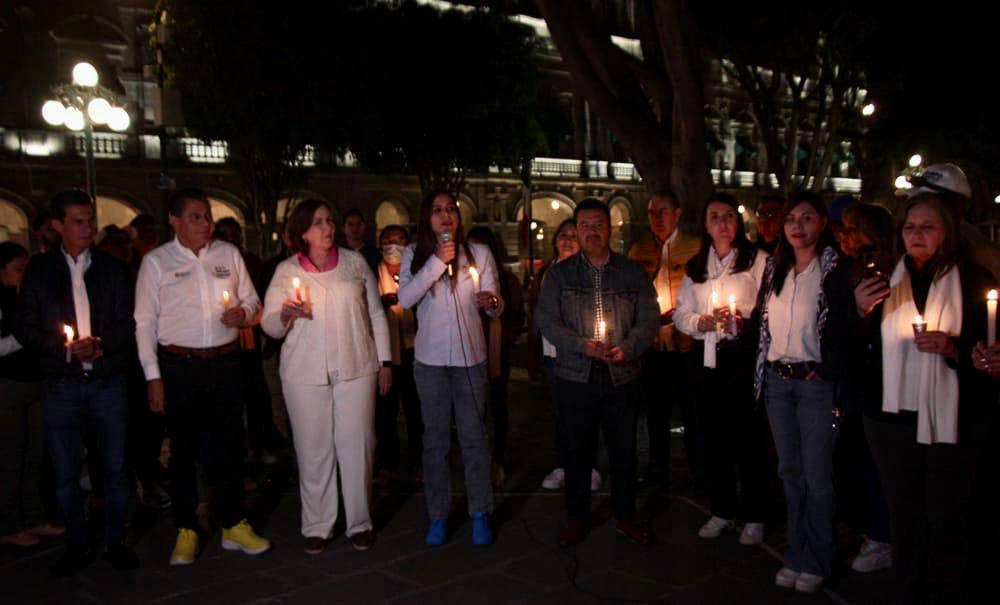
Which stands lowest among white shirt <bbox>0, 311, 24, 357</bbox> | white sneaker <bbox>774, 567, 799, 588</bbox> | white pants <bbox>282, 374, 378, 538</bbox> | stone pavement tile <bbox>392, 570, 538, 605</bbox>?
stone pavement tile <bbox>392, 570, 538, 605</bbox>

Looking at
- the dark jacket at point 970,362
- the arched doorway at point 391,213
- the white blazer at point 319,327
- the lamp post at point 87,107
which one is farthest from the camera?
the arched doorway at point 391,213

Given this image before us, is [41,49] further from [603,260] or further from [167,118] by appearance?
[603,260]

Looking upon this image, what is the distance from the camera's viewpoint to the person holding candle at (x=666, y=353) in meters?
6.38

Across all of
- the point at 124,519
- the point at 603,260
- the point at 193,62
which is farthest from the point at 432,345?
the point at 193,62

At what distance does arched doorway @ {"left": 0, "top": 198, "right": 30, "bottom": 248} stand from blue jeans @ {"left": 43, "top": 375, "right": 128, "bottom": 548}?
27.5 metres

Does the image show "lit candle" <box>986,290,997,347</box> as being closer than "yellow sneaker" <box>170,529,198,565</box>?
Yes

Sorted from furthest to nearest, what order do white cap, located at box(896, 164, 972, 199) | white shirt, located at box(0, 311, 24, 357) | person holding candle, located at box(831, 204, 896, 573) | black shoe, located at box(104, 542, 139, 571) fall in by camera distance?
white shirt, located at box(0, 311, 24, 357)
black shoe, located at box(104, 542, 139, 571)
person holding candle, located at box(831, 204, 896, 573)
white cap, located at box(896, 164, 972, 199)

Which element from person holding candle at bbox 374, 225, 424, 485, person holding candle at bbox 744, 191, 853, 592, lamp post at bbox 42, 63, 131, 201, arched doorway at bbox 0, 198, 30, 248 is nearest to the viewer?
person holding candle at bbox 744, 191, 853, 592

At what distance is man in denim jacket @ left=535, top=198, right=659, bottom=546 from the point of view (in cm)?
529

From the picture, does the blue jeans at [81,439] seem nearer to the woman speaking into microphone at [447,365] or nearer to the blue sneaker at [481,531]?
the woman speaking into microphone at [447,365]

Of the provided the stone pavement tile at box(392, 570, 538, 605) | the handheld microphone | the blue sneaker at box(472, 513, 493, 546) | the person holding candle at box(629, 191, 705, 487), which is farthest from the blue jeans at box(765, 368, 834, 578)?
the handheld microphone

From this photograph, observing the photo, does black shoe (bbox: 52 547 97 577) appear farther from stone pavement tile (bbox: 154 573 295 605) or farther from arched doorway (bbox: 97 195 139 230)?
arched doorway (bbox: 97 195 139 230)

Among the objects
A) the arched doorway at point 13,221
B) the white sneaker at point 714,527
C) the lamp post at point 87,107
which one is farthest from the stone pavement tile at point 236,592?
the arched doorway at point 13,221

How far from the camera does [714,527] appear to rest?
213 inches
